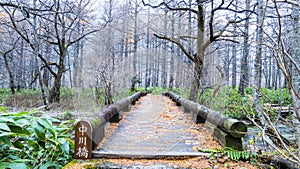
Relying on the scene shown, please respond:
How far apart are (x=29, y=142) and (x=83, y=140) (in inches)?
23.7

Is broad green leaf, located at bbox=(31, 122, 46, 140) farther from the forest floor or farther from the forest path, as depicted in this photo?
the forest path

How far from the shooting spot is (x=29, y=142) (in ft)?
7.66

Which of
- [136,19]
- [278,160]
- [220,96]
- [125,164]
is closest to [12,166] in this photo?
[125,164]

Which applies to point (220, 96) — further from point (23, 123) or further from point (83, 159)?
point (23, 123)

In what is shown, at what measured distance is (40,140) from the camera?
2.17m

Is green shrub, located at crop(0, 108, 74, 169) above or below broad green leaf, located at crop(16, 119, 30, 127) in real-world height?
below

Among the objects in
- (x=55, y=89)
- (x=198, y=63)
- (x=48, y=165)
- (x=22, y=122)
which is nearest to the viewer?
(x=22, y=122)

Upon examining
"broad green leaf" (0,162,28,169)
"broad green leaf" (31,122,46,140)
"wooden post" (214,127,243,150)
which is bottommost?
"wooden post" (214,127,243,150)

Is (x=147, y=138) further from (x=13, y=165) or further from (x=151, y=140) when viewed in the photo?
(x=13, y=165)

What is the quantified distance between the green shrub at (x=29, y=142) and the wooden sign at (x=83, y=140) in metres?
0.13

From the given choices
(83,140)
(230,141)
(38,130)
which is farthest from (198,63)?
(38,130)

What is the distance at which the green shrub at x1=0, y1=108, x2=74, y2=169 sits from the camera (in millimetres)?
1820

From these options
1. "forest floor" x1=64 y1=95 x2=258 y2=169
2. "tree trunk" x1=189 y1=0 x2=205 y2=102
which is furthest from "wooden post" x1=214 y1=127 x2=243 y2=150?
"tree trunk" x1=189 y1=0 x2=205 y2=102

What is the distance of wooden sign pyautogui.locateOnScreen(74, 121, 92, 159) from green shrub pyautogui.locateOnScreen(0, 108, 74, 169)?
129 millimetres
